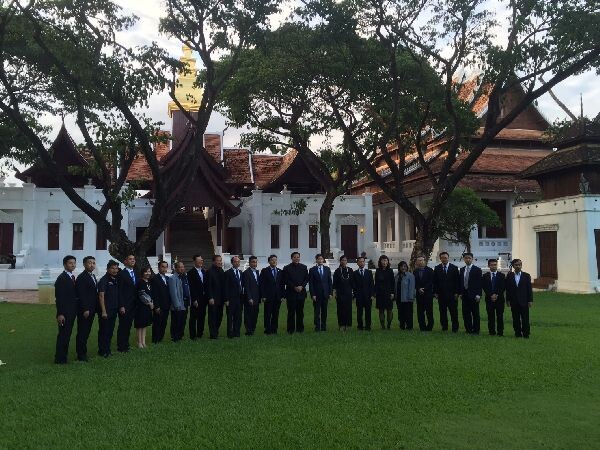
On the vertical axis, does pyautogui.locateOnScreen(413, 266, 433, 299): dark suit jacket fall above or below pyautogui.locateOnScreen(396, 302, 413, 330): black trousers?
above

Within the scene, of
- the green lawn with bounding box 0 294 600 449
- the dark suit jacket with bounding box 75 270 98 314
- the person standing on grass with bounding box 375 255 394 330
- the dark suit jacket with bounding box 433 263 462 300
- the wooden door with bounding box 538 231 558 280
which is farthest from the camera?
the wooden door with bounding box 538 231 558 280

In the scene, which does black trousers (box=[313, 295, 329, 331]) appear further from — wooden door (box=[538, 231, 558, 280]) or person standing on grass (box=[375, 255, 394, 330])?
wooden door (box=[538, 231, 558, 280])

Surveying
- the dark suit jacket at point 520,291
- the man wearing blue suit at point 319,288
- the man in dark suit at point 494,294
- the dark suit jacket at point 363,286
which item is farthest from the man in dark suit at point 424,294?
the man wearing blue suit at point 319,288

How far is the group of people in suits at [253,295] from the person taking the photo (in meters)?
8.93

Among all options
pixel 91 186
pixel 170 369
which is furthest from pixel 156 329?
pixel 91 186

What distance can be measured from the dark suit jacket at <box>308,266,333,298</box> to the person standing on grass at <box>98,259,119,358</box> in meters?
3.91

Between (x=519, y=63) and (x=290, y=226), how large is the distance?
52.1ft

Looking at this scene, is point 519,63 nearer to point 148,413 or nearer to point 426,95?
point 426,95

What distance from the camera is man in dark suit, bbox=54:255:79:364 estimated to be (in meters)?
8.32

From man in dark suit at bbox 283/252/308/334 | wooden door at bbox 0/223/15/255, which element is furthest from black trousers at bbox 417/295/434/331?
wooden door at bbox 0/223/15/255

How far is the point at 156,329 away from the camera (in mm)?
10188

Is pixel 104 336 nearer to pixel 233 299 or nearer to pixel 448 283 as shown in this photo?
pixel 233 299

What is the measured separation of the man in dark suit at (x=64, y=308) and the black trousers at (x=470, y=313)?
23.3ft

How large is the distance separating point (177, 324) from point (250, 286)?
1540mm
